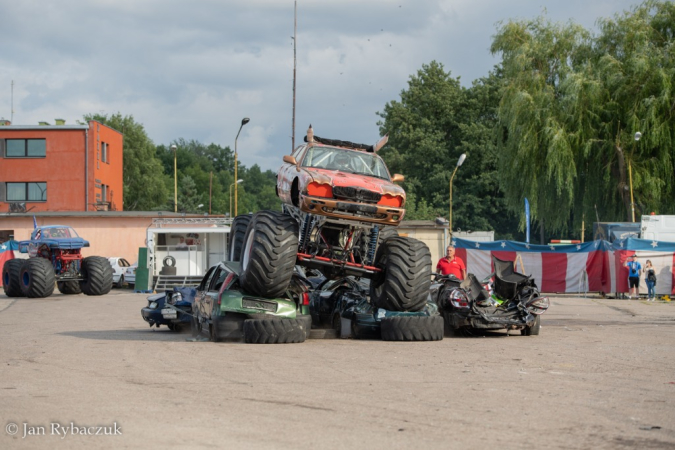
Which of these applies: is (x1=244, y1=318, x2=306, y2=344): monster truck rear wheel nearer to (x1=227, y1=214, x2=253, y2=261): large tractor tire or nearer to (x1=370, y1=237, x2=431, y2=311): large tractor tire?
(x1=370, y1=237, x2=431, y2=311): large tractor tire

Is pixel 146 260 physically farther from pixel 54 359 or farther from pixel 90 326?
pixel 54 359

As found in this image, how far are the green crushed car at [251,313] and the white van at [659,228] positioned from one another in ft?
72.3

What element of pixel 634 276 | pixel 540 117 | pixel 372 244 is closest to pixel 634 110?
pixel 540 117

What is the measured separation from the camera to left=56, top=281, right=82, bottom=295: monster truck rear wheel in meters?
33.8

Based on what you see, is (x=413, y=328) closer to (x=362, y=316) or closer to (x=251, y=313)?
(x=362, y=316)

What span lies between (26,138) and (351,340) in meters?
51.2

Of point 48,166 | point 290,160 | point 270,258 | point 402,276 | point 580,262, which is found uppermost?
point 48,166

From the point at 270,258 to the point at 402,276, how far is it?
2252mm

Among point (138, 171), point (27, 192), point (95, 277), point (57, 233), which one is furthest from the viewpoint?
point (138, 171)

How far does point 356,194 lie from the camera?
1422cm

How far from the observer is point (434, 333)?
1457 cm

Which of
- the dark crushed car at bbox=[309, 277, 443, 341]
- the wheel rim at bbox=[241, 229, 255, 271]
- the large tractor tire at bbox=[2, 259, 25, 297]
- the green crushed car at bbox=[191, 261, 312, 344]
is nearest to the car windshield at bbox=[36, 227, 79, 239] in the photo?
the large tractor tire at bbox=[2, 259, 25, 297]

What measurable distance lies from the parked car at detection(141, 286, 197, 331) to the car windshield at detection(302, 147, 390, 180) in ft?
10.9

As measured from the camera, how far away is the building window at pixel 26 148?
6075cm
